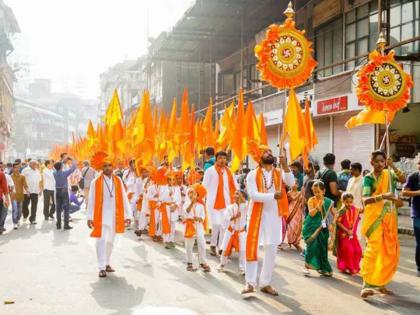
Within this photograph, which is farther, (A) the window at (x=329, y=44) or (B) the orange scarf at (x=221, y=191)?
(A) the window at (x=329, y=44)

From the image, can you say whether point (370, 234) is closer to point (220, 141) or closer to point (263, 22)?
point (220, 141)

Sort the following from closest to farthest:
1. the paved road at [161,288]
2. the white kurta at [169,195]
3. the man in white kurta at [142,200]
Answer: the paved road at [161,288], the white kurta at [169,195], the man in white kurta at [142,200]

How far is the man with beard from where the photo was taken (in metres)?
7.29

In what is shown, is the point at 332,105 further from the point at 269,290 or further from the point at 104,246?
the point at 269,290

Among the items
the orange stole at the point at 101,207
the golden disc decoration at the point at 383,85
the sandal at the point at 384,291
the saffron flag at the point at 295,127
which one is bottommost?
the sandal at the point at 384,291

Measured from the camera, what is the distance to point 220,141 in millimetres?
16719

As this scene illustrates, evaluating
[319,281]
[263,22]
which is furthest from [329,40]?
[319,281]

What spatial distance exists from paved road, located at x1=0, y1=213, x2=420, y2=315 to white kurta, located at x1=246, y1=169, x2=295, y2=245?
721 mm

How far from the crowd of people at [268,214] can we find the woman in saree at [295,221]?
0.02 metres

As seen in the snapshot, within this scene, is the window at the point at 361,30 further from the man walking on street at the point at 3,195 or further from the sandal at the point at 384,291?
the sandal at the point at 384,291

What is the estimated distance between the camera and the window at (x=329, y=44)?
2183cm

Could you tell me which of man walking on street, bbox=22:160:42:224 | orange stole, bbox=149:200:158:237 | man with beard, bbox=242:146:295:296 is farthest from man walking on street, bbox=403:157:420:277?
man walking on street, bbox=22:160:42:224

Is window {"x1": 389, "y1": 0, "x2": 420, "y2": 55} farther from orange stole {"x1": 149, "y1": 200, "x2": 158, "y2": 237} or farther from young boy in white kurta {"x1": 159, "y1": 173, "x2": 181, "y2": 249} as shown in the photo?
orange stole {"x1": 149, "y1": 200, "x2": 158, "y2": 237}

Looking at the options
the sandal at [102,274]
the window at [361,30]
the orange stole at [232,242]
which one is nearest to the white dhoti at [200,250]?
the orange stole at [232,242]
